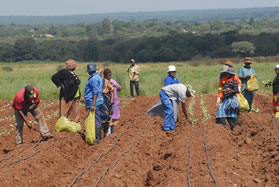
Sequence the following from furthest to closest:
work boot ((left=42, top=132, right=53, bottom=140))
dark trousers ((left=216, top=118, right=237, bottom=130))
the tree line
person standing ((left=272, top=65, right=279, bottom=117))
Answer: the tree line < person standing ((left=272, top=65, right=279, bottom=117)) < dark trousers ((left=216, top=118, right=237, bottom=130)) < work boot ((left=42, top=132, right=53, bottom=140))

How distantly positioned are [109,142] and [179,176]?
270 cm

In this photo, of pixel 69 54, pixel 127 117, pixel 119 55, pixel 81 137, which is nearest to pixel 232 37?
pixel 119 55

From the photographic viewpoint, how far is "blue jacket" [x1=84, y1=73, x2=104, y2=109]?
28.1ft

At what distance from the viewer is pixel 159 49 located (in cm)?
5969

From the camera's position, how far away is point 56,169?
748 cm

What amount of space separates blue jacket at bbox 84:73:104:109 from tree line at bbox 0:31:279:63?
142ft

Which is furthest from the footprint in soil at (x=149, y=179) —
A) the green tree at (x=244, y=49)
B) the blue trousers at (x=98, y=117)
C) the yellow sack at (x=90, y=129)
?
the green tree at (x=244, y=49)

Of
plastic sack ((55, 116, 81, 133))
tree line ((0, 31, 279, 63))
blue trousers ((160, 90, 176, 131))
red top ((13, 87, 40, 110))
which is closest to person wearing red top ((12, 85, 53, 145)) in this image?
red top ((13, 87, 40, 110))

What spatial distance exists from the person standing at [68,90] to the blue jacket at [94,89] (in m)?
0.92

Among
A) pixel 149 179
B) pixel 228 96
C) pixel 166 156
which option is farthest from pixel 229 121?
pixel 149 179

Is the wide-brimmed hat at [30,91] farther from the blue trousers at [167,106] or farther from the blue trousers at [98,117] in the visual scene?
the blue trousers at [167,106]

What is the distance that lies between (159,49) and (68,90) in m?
50.6

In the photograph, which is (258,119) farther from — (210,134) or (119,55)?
(119,55)

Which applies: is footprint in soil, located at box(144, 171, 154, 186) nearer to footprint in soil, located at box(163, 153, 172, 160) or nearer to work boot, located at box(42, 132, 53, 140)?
footprint in soil, located at box(163, 153, 172, 160)
